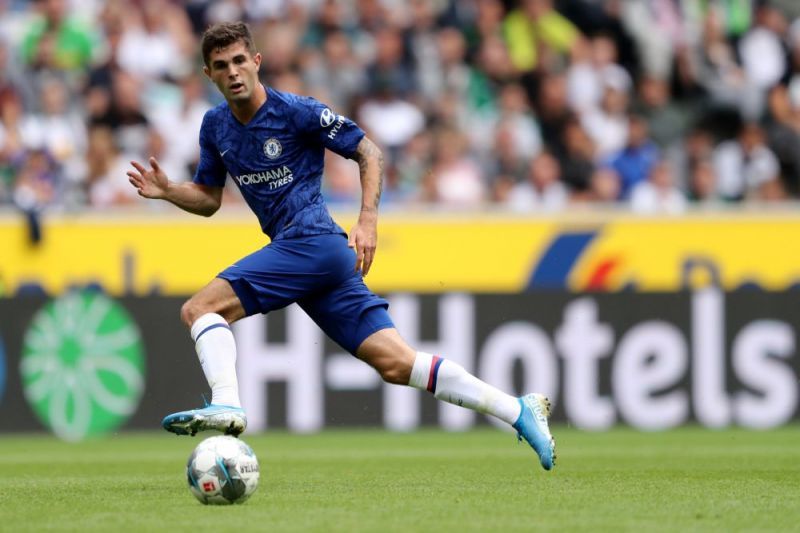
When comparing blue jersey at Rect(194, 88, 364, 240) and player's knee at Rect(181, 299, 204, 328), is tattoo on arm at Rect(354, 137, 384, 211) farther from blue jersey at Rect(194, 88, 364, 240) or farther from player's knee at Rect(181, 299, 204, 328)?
player's knee at Rect(181, 299, 204, 328)

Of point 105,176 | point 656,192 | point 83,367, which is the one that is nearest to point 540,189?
point 656,192

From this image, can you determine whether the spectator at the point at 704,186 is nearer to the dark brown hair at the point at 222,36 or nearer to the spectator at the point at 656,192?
the spectator at the point at 656,192

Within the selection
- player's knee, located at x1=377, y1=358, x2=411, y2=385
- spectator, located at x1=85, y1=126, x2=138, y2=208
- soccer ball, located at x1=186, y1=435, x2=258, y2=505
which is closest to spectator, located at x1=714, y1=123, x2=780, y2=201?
spectator, located at x1=85, y1=126, x2=138, y2=208

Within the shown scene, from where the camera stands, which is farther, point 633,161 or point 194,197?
point 633,161

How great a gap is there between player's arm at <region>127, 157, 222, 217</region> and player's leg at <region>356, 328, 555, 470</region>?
45.7 inches

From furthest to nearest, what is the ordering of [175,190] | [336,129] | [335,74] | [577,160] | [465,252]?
1. [335,74]
2. [577,160]
3. [465,252]
4. [175,190]
5. [336,129]

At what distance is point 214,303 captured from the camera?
26.2 feet

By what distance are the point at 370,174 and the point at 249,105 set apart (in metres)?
0.70

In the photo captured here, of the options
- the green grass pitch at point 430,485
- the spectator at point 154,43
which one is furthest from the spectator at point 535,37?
the green grass pitch at point 430,485

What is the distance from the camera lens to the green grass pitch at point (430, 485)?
657cm

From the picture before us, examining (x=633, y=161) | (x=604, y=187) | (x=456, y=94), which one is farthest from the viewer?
(x=456, y=94)

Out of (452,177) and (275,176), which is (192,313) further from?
(452,177)

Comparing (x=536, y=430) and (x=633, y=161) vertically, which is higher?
(x=633, y=161)

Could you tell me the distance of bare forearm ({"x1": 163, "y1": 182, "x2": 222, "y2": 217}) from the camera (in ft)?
27.8
